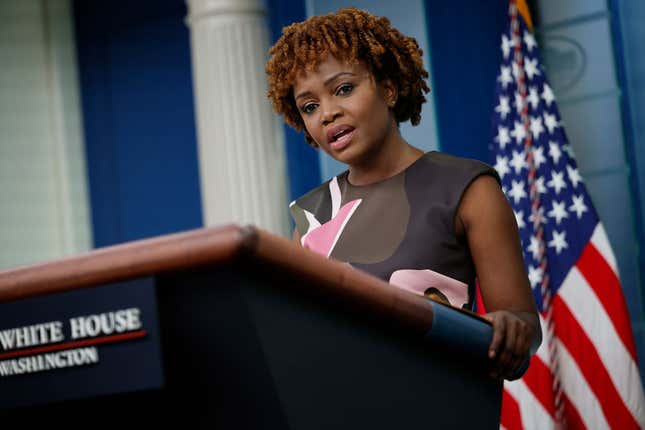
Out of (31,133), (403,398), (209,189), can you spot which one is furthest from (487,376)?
(31,133)

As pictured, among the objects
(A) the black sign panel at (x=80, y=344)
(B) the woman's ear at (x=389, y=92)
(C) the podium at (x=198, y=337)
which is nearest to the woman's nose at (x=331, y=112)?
(B) the woman's ear at (x=389, y=92)

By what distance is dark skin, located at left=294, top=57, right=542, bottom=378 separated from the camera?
4.41 ft

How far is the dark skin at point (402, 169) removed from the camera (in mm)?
1344

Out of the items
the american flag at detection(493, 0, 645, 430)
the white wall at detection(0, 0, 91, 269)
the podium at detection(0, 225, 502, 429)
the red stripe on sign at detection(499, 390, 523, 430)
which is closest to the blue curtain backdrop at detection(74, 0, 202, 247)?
the white wall at detection(0, 0, 91, 269)

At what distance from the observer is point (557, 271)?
3559 mm

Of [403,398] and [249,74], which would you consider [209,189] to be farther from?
[403,398]

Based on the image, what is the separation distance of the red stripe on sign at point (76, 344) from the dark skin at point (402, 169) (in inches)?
20.5

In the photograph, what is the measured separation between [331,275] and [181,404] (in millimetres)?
188

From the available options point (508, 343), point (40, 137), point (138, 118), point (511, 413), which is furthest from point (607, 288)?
point (40, 137)

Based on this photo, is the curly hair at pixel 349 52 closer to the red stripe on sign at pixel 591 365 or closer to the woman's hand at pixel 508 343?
the woman's hand at pixel 508 343

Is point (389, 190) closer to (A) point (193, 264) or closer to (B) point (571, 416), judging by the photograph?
(A) point (193, 264)

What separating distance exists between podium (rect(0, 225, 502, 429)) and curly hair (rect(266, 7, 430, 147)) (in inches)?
24.1

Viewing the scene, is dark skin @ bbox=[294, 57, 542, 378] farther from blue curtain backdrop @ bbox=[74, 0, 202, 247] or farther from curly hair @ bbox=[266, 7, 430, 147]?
blue curtain backdrop @ bbox=[74, 0, 202, 247]

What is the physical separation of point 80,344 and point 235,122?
3726mm
